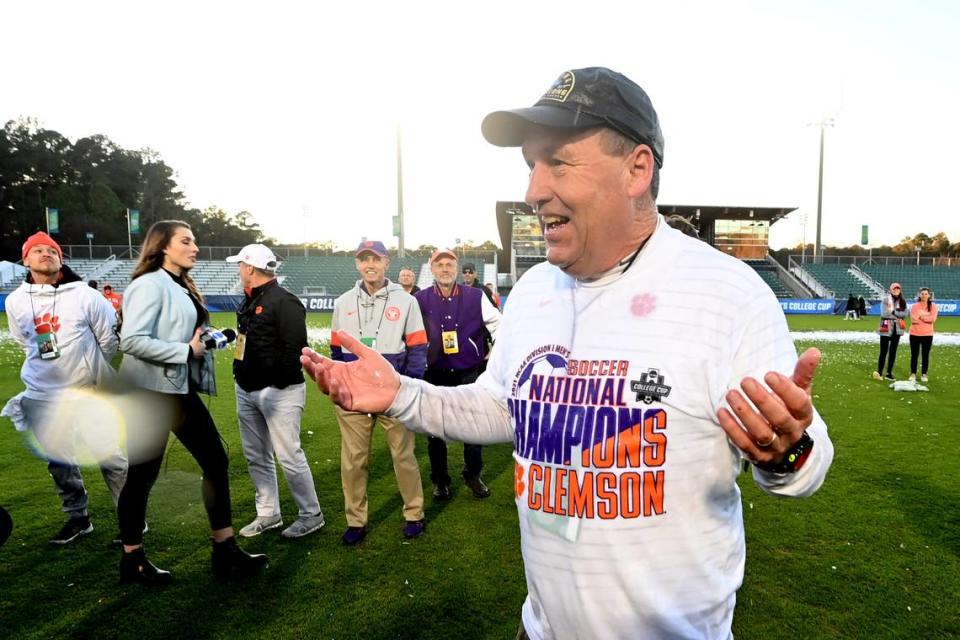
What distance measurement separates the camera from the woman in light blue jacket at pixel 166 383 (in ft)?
12.6

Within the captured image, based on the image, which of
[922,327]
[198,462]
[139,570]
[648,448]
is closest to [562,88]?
[648,448]

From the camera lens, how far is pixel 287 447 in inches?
190

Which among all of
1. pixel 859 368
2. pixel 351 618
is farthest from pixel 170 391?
pixel 859 368

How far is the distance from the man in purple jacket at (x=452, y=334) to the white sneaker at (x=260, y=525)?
162 centimetres

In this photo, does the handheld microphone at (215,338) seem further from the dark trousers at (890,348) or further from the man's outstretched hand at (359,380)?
the dark trousers at (890,348)

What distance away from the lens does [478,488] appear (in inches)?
232

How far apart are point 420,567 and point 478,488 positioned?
1.59 meters

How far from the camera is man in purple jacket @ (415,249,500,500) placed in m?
5.94

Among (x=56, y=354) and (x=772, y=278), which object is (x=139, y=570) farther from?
(x=772, y=278)

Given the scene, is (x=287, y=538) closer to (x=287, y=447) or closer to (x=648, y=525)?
(x=287, y=447)

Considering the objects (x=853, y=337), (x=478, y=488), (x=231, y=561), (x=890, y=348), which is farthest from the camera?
(x=853, y=337)

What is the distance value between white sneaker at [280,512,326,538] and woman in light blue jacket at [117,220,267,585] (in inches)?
21.4

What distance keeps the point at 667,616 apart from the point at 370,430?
375 centimetres

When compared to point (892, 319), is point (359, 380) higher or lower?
higher
